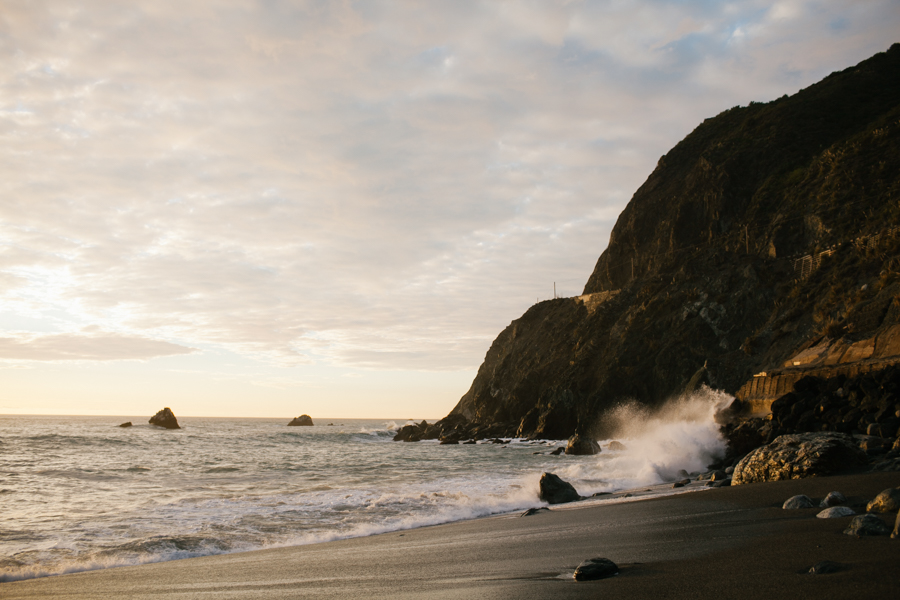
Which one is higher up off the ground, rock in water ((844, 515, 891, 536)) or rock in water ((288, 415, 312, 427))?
rock in water ((844, 515, 891, 536))

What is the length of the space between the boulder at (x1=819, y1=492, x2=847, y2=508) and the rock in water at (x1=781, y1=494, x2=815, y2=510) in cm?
14

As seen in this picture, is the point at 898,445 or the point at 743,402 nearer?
the point at 898,445

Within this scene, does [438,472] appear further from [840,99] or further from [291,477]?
[840,99]

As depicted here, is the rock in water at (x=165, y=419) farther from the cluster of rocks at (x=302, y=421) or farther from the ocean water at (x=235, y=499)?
the ocean water at (x=235, y=499)

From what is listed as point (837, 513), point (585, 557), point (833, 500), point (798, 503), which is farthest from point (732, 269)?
point (585, 557)

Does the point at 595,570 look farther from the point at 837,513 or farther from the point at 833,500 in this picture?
the point at 833,500

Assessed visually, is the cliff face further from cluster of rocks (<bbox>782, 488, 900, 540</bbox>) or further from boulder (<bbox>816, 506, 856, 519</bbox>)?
boulder (<bbox>816, 506, 856, 519</bbox>)

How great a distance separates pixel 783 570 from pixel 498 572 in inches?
90.2

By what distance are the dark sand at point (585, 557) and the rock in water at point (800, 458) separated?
955 mm

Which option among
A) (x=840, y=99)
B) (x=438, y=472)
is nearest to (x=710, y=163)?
(x=840, y=99)

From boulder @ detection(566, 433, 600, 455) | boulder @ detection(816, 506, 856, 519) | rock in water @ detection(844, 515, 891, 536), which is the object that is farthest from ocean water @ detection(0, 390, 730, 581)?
boulder @ detection(566, 433, 600, 455)

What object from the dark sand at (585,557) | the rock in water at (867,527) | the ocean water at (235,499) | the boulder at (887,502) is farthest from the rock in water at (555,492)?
the rock in water at (867,527)

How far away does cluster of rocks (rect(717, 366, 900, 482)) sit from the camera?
30.2 ft

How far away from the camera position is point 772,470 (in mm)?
9680
